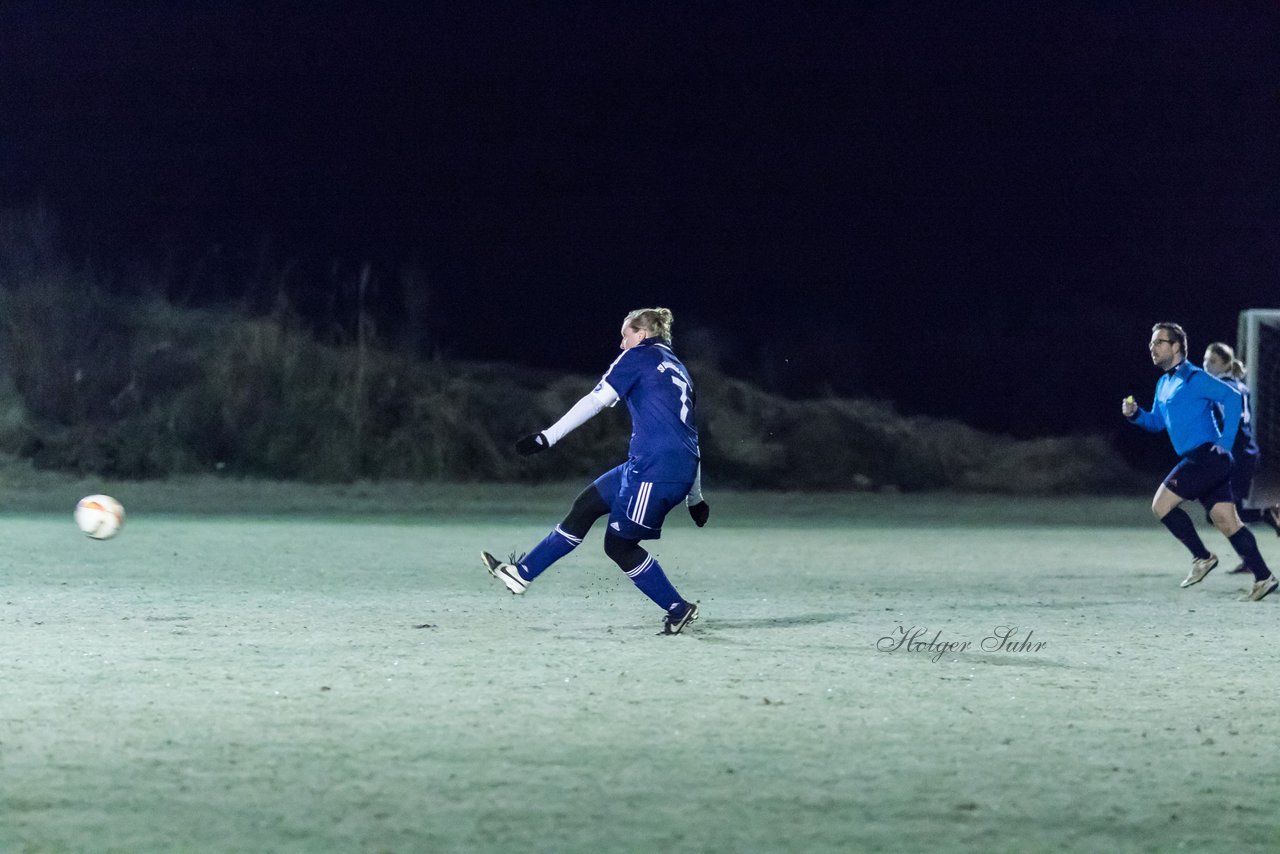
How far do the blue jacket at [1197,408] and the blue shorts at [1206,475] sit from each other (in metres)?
0.07

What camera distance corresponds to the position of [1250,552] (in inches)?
519

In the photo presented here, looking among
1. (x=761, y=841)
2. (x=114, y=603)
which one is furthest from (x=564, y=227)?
(x=761, y=841)

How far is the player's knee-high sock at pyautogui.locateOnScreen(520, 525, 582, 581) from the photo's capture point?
10469mm

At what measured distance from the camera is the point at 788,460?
33750 mm

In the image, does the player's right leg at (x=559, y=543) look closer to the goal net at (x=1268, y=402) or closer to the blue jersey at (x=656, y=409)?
the blue jersey at (x=656, y=409)

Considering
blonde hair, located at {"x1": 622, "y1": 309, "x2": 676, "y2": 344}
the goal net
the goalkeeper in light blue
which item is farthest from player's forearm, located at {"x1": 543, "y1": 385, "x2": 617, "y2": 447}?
the goal net

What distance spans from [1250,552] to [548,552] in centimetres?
589

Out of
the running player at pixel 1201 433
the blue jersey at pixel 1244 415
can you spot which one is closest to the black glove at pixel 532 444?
the running player at pixel 1201 433

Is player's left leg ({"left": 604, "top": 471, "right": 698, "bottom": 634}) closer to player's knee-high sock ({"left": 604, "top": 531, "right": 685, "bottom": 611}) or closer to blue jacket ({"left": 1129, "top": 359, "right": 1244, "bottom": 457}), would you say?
player's knee-high sock ({"left": 604, "top": 531, "right": 685, "bottom": 611})

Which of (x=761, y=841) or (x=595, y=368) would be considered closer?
(x=761, y=841)

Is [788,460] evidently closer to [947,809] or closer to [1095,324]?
[1095,324]

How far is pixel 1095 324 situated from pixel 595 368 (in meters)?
11.3

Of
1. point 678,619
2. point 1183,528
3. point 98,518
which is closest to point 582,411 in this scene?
point 678,619

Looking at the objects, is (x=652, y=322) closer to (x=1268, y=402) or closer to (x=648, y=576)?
(x=648, y=576)
